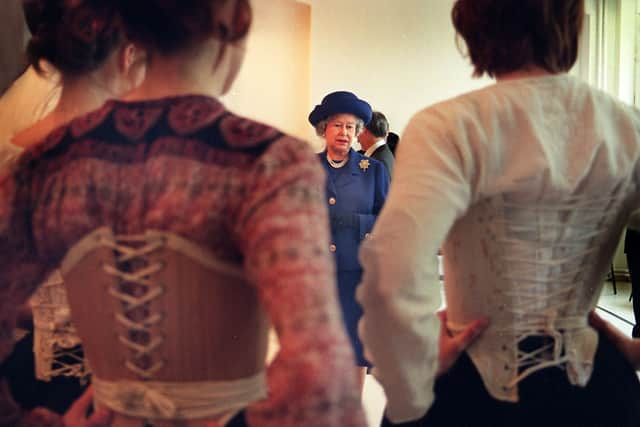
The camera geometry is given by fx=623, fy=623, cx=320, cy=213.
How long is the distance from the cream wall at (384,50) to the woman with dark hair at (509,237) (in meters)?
0.08

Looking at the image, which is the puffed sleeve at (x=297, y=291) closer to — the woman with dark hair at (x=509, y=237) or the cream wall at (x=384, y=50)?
the woman with dark hair at (x=509, y=237)

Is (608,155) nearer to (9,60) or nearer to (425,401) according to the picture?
(425,401)

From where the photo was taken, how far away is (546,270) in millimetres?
747

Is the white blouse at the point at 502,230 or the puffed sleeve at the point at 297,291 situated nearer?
the puffed sleeve at the point at 297,291

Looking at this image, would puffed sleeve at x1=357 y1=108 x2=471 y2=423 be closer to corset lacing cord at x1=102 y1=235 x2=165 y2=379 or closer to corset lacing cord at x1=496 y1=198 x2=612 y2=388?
corset lacing cord at x1=496 y1=198 x2=612 y2=388

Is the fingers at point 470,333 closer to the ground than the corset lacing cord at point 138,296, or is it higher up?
closer to the ground

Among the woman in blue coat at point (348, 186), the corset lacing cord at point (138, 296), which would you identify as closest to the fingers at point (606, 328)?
the woman in blue coat at point (348, 186)

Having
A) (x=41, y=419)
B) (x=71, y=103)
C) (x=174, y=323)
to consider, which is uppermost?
(x=71, y=103)

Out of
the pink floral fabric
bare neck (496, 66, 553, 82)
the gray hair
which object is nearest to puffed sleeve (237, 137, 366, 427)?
the pink floral fabric

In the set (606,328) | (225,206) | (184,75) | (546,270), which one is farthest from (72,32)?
→ (606,328)

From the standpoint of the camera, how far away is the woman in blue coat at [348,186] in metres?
0.77

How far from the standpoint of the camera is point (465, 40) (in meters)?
0.77

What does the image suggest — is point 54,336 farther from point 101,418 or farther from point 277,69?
point 277,69

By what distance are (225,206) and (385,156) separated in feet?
1.45
